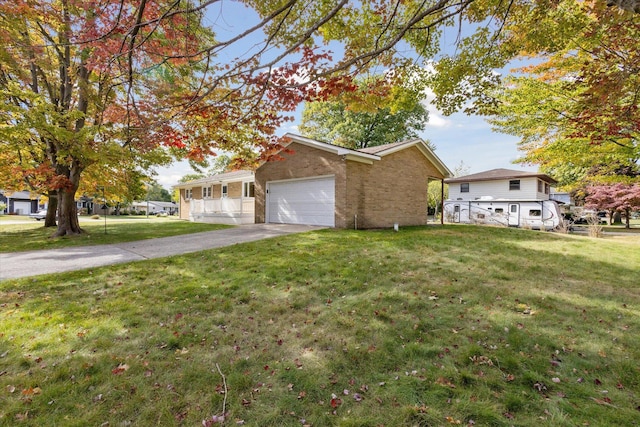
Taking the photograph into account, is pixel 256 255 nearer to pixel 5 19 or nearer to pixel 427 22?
pixel 427 22

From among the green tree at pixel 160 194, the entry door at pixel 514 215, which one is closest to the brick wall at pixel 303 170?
the entry door at pixel 514 215

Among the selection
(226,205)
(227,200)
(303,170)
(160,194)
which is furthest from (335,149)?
(160,194)

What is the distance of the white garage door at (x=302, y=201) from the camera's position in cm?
1300

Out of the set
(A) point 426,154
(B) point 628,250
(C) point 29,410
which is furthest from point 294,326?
(A) point 426,154

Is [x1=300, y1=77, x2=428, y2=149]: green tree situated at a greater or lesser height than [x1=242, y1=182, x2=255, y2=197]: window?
greater

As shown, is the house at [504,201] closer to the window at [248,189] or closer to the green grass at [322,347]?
the green grass at [322,347]

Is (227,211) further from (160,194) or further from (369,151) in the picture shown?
(160,194)

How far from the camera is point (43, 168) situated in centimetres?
1132

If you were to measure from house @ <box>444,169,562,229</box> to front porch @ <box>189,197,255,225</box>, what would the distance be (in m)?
19.1

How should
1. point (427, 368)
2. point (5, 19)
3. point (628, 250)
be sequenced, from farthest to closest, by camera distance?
point (628, 250)
point (5, 19)
point (427, 368)

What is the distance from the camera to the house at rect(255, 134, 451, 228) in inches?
489

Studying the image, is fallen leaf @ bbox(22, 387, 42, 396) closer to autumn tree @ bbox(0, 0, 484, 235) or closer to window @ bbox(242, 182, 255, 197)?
autumn tree @ bbox(0, 0, 484, 235)

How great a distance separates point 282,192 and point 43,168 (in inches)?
384

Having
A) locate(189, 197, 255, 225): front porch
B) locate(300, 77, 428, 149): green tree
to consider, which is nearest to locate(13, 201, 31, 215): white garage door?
locate(189, 197, 255, 225): front porch
